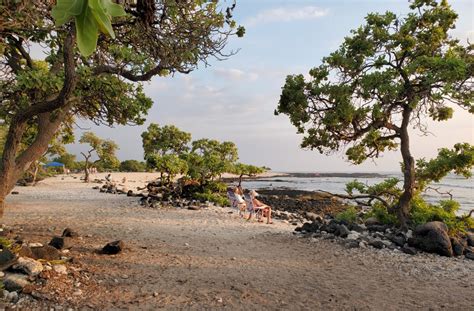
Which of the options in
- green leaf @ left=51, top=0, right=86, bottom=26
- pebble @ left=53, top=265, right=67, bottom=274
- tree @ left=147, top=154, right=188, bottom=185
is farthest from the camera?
tree @ left=147, top=154, right=188, bottom=185

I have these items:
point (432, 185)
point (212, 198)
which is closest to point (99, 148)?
point (212, 198)

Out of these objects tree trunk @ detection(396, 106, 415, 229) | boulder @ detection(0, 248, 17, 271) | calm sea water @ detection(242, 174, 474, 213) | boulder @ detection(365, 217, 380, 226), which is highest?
tree trunk @ detection(396, 106, 415, 229)

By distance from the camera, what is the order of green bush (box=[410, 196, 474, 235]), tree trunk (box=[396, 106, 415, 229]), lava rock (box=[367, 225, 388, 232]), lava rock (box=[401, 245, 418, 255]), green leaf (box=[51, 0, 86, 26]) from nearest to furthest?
green leaf (box=[51, 0, 86, 26]), lava rock (box=[401, 245, 418, 255]), green bush (box=[410, 196, 474, 235]), tree trunk (box=[396, 106, 415, 229]), lava rock (box=[367, 225, 388, 232])

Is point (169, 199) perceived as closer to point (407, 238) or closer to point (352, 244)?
point (352, 244)

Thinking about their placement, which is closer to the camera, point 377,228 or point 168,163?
point 377,228

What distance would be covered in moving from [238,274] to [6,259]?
3.96m

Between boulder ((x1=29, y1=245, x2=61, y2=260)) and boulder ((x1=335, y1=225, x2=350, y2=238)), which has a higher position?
boulder ((x1=29, y1=245, x2=61, y2=260))

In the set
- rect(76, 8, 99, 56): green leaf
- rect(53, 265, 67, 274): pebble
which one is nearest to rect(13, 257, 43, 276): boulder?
rect(53, 265, 67, 274): pebble

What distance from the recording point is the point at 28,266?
5.67 m

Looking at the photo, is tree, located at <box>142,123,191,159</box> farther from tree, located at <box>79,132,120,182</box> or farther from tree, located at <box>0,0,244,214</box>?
tree, located at <box>0,0,244,214</box>

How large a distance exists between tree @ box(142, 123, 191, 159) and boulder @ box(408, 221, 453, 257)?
141 ft

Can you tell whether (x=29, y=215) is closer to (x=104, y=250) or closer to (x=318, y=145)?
(x=104, y=250)

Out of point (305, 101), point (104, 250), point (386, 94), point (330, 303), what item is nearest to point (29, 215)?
point (104, 250)

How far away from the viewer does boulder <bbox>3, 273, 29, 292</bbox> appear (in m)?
5.18
